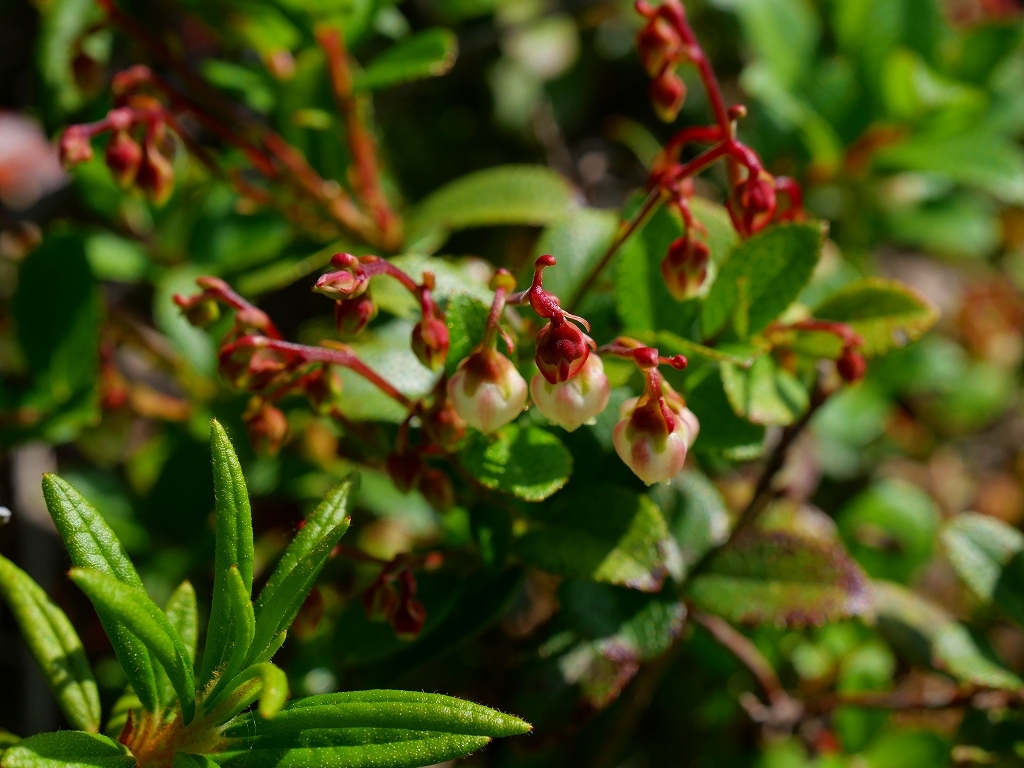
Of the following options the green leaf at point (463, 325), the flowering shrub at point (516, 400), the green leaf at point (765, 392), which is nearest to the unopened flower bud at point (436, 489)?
the flowering shrub at point (516, 400)

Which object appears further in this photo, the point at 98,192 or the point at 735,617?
the point at 98,192

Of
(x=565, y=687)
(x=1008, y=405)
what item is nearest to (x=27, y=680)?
(x=565, y=687)

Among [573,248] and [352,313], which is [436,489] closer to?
[352,313]

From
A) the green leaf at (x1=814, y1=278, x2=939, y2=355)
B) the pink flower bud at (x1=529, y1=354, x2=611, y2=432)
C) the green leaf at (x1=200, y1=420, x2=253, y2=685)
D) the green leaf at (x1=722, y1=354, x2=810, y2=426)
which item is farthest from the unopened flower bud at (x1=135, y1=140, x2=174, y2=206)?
the green leaf at (x1=814, y1=278, x2=939, y2=355)

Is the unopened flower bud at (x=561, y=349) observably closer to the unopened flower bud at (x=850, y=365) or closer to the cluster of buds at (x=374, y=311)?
the cluster of buds at (x=374, y=311)

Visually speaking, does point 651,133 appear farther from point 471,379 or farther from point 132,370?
point 471,379

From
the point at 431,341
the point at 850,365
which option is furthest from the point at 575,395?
the point at 850,365
